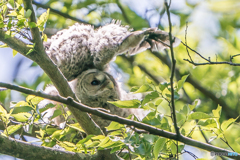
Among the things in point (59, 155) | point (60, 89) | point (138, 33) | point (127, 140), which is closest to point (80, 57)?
point (138, 33)

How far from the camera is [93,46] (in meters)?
2.90

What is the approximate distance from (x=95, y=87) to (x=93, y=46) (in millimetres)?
407

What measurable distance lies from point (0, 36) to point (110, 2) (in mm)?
2563

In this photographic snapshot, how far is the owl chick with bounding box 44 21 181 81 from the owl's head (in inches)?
5.1

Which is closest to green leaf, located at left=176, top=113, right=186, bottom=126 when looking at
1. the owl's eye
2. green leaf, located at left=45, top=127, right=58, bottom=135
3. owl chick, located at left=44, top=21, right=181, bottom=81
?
green leaf, located at left=45, top=127, right=58, bottom=135

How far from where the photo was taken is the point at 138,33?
2.52 meters

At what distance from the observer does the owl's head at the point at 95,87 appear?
284cm

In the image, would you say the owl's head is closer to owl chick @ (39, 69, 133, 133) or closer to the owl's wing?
owl chick @ (39, 69, 133, 133)

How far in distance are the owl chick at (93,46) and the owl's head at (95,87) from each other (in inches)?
5.1

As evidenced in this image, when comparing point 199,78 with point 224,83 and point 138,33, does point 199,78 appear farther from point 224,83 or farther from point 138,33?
point 138,33

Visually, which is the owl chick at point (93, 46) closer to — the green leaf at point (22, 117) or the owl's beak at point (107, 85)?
the owl's beak at point (107, 85)

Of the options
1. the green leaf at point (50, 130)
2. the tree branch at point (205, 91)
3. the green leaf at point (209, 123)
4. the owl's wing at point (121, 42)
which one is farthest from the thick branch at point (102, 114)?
the tree branch at point (205, 91)

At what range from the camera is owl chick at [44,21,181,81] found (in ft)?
8.52

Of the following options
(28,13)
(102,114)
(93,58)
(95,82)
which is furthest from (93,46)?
(102,114)
